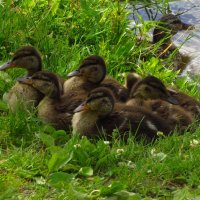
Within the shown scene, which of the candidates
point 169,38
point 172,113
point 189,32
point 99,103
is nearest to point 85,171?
point 99,103

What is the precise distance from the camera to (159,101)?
6012 mm

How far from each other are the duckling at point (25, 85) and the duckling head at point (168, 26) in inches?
89.7

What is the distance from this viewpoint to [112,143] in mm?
5348

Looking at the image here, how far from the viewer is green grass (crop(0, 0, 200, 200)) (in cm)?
463

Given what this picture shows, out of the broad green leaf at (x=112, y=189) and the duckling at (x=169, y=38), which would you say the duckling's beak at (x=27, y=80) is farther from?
the duckling at (x=169, y=38)

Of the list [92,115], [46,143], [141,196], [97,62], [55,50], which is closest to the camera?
[141,196]

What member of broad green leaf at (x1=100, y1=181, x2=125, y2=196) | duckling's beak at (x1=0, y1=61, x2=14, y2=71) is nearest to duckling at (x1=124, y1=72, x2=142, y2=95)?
duckling's beak at (x1=0, y1=61, x2=14, y2=71)

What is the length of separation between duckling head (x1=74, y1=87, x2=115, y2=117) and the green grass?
24 centimetres

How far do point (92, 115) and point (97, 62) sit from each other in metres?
0.69

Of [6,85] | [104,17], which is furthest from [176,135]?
[104,17]

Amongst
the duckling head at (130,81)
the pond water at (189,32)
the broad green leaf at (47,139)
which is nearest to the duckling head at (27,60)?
the duckling head at (130,81)

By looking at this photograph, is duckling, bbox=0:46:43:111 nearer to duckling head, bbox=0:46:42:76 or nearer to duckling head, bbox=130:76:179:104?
duckling head, bbox=0:46:42:76

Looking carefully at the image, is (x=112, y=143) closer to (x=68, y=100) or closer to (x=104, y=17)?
(x=68, y=100)

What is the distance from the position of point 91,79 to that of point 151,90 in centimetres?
50
